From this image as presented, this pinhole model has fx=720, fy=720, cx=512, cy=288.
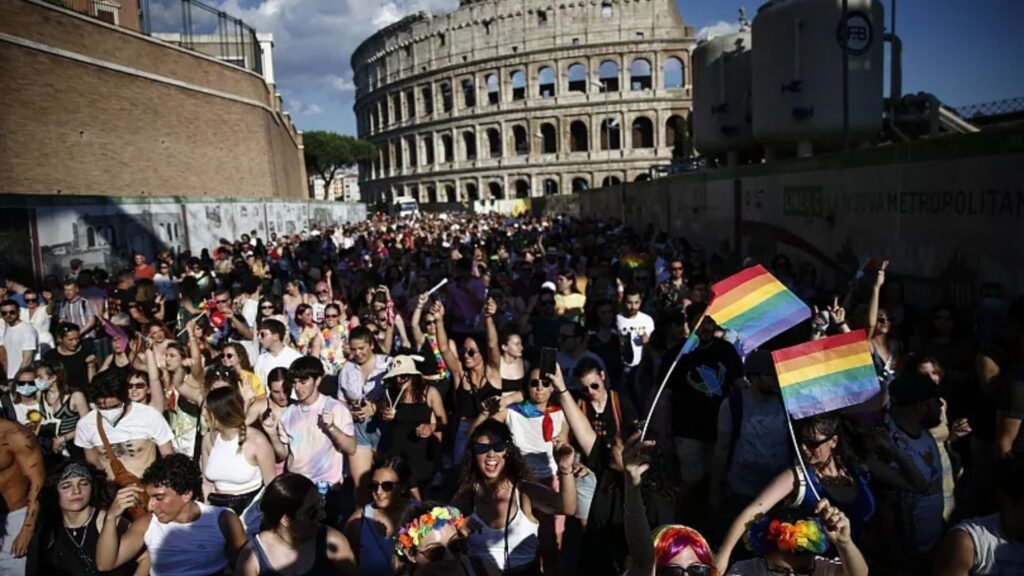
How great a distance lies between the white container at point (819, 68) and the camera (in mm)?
11594

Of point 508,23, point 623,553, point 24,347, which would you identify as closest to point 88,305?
point 24,347

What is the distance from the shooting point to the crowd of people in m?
2.98

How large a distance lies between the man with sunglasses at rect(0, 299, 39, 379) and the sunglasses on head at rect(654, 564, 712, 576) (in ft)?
23.1

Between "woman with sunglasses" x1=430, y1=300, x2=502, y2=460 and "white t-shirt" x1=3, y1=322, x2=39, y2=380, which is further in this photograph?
"white t-shirt" x1=3, y1=322, x2=39, y2=380

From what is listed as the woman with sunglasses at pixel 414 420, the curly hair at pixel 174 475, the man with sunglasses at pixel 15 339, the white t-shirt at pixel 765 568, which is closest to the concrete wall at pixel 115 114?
the man with sunglasses at pixel 15 339

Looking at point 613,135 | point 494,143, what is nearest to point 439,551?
point 613,135

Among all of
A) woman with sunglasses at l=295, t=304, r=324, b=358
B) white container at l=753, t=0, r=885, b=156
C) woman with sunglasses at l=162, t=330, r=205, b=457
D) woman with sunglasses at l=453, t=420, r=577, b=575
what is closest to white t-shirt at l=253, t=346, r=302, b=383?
woman with sunglasses at l=162, t=330, r=205, b=457

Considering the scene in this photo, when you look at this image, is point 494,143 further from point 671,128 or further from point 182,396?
point 182,396

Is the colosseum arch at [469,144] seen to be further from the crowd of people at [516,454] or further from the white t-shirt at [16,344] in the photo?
the crowd of people at [516,454]

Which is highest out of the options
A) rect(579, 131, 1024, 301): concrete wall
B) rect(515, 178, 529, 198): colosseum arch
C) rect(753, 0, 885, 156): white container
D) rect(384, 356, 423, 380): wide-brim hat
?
rect(515, 178, 529, 198): colosseum arch

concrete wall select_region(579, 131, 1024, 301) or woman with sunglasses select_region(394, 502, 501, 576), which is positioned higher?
concrete wall select_region(579, 131, 1024, 301)

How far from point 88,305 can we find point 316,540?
6.96 metres

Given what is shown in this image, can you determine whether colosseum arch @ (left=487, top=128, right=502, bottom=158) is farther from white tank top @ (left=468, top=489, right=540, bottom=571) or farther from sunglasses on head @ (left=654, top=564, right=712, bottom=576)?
sunglasses on head @ (left=654, top=564, right=712, bottom=576)

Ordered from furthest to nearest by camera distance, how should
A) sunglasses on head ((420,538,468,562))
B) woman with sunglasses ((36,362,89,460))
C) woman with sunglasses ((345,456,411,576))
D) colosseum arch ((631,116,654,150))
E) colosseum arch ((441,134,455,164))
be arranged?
colosseum arch ((441,134,455,164)), colosseum arch ((631,116,654,150)), woman with sunglasses ((36,362,89,460)), woman with sunglasses ((345,456,411,576)), sunglasses on head ((420,538,468,562))
